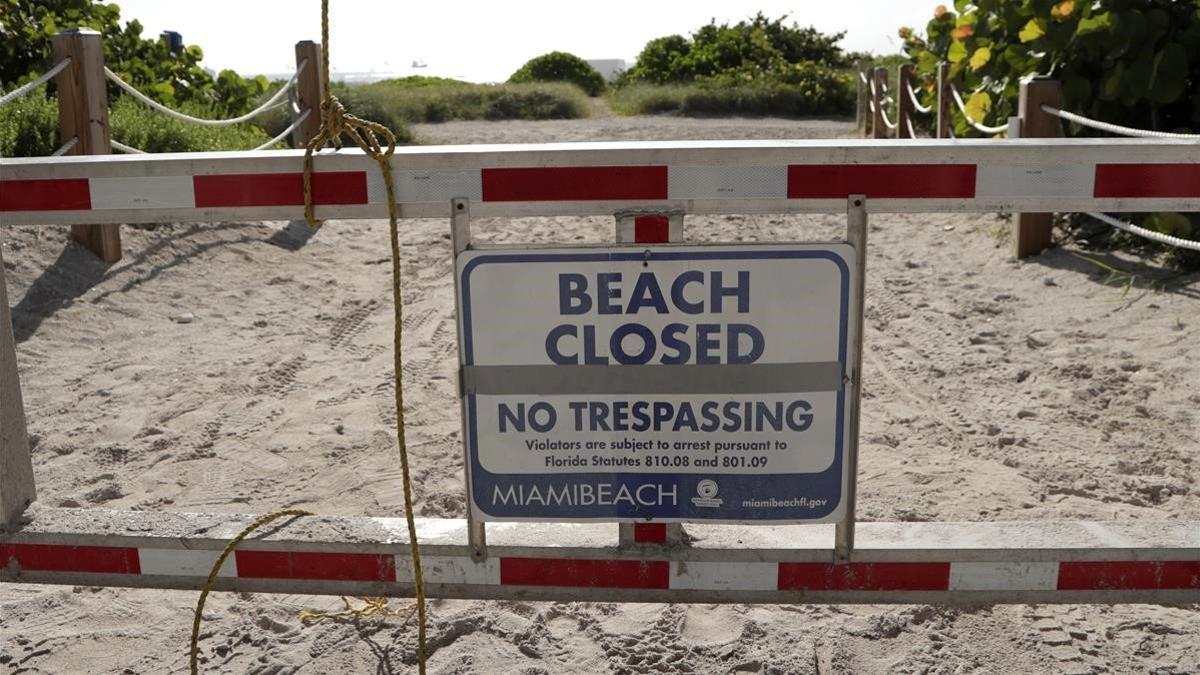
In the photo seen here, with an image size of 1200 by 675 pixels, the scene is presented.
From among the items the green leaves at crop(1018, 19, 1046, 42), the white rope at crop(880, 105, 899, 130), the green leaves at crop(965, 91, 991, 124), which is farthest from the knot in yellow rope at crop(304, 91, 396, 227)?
the white rope at crop(880, 105, 899, 130)

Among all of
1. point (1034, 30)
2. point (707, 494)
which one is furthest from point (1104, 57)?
point (707, 494)

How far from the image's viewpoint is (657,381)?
251 cm

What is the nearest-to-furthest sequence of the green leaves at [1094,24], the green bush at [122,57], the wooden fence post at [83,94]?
the wooden fence post at [83,94] < the green leaves at [1094,24] < the green bush at [122,57]

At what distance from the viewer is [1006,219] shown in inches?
336

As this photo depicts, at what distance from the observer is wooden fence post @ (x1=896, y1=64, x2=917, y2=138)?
511 inches

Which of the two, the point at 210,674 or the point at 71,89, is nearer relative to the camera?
Answer: the point at 210,674

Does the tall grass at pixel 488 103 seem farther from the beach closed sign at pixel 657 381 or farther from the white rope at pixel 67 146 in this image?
the beach closed sign at pixel 657 381

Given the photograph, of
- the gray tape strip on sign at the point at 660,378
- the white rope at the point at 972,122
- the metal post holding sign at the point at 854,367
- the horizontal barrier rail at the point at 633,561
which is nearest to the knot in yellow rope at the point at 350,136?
the gray tape strip on sign at the point at 660,378

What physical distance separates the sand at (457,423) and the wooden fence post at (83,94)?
2.18 ft

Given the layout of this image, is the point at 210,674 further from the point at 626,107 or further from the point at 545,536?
the point at 626,107

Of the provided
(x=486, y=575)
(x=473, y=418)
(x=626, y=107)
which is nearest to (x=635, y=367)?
(x=473, y=418)

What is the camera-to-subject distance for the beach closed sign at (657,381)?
2.44m

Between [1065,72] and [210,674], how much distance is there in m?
7.17

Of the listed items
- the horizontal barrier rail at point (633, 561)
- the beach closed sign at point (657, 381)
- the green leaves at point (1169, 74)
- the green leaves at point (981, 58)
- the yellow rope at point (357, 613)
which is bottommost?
the yellow rope at point (357, 613)
